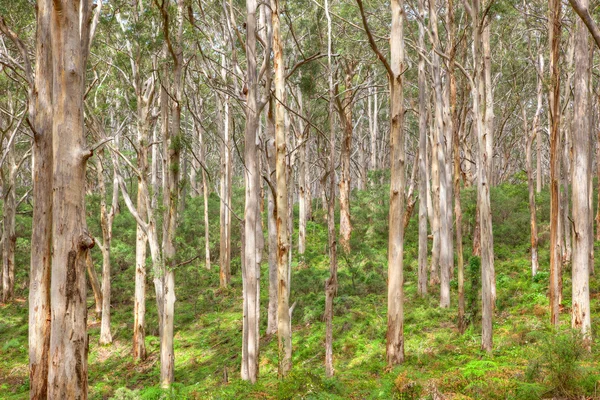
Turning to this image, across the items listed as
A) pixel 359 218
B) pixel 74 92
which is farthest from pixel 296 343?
pixel 359 218

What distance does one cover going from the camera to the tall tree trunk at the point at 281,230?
8.31m

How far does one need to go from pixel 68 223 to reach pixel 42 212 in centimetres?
226

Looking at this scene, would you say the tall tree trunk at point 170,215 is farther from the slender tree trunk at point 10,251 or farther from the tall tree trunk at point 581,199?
the slender tree trunk at point 10,251

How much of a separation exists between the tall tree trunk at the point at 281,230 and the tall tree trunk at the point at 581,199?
15.2 feet

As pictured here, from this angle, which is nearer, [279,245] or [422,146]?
[279,245]

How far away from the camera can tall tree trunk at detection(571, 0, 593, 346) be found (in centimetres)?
777

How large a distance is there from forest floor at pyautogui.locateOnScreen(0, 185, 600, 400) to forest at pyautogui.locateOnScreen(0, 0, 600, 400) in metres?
0.05

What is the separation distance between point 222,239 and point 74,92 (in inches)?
545

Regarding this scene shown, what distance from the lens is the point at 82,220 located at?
4.58m

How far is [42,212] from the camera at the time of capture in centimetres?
638

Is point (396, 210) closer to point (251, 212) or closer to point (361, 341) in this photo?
point (251, 212)

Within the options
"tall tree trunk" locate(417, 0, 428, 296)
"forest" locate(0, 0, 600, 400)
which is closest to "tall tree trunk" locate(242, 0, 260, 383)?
"forest" locate(0, 0, 600, 400)

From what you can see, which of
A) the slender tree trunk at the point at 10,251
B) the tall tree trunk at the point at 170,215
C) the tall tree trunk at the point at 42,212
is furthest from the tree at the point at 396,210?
the slender tree trunk at the point at 10,251

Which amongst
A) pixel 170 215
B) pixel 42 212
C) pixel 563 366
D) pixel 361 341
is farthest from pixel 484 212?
pixel 42 212
